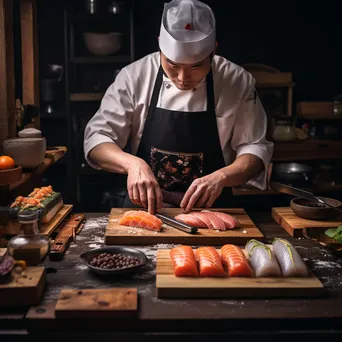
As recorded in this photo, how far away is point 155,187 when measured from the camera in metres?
2.81

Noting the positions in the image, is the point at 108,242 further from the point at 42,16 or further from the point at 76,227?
the point at 42,16

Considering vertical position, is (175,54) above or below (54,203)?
above

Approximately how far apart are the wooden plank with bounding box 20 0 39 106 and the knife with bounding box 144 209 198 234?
164 cm

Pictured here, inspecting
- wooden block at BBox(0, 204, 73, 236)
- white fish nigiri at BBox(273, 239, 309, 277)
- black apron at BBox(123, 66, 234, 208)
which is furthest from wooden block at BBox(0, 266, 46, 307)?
black apron at BBox(123, 66, 234, 208)

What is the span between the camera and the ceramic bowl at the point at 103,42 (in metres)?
5.64

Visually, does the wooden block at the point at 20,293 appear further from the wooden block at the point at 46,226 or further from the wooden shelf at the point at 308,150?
the wooden shelf at the point at 308,150

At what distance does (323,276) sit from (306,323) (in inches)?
16.3

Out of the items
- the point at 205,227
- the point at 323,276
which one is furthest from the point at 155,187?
the point at 323,276

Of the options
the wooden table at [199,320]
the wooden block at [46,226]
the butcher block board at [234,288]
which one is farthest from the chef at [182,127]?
the wooden table at [199,320]

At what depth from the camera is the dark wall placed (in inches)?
241

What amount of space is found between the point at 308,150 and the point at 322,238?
10.7 feet

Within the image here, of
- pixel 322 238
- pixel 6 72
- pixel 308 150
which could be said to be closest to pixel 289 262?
pixel 322 238

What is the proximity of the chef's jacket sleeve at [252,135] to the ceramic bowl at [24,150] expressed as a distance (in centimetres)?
128

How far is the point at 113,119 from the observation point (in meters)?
3.35
